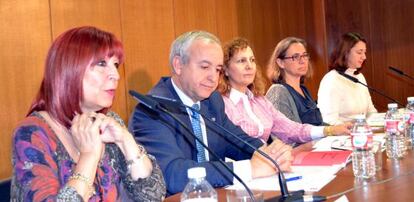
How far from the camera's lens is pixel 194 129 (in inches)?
84.3

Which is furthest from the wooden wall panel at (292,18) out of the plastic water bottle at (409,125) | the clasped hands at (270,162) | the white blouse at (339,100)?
the clasped hands at (270,162)

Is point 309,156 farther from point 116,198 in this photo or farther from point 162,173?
point 116,198

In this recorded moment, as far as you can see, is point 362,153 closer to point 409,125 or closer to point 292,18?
point 409,125

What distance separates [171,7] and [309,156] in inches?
91.1

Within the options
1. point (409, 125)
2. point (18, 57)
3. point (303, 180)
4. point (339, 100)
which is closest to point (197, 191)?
point (303, 180)

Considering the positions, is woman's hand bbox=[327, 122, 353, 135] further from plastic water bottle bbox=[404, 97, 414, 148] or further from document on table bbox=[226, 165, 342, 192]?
document on table bbox=[226, 165, 342, 192]

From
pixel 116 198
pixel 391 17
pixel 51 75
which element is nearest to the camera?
pixel 51 75

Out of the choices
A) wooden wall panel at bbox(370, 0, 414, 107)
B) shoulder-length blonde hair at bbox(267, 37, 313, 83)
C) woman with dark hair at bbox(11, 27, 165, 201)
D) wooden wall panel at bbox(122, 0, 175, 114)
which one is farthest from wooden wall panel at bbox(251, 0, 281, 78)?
woman with dark hair at bbox(11, 27, 165, 201)

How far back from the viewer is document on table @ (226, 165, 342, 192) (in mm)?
1592

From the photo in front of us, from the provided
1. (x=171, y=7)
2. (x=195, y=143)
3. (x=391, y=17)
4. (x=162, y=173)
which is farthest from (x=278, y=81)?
(x=391, y=17)

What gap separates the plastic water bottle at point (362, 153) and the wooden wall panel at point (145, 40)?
6.94 ft

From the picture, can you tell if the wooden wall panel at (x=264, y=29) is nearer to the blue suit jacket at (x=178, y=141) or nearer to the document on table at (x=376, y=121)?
the document on table at (x=376, y=121)

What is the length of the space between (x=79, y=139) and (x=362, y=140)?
996 mm

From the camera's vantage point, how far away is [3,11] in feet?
9.06
